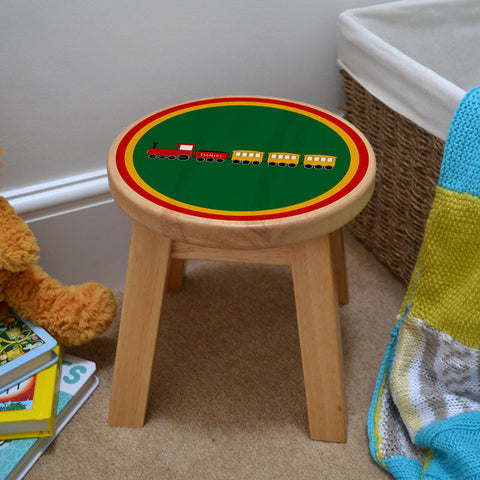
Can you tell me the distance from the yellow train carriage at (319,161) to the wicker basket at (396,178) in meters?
0.19

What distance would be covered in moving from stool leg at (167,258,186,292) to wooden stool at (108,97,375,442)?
24 centimetres

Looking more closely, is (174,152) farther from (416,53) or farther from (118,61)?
(416,53)

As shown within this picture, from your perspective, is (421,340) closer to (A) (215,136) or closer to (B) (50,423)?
(A) (215,136)

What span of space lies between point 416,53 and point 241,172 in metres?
0.49

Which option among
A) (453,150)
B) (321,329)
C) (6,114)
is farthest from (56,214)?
(453,150)

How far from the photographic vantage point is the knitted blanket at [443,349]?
70 centimetres

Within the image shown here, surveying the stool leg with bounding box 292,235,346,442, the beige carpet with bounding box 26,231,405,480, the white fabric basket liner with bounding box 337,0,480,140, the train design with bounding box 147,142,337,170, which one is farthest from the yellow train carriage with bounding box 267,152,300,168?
the beige carpet with bounding box 26,231,405,480

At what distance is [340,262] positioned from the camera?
0.92 meters

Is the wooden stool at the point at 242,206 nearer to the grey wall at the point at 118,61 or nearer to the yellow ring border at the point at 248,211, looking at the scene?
the yellow ring border at the point at 248,211

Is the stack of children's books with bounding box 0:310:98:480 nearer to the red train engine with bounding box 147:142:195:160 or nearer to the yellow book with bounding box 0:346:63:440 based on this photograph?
the yellow book with bounding box 0:346:63:440

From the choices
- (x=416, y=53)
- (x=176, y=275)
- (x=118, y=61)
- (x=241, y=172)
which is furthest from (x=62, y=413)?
(x=416, y=53)

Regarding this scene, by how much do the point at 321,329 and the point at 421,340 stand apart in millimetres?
159

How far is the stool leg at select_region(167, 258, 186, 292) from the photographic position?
959mm

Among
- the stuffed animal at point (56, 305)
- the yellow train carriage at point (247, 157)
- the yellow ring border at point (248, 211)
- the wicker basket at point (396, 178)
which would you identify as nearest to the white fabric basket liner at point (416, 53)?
the wicker basket at point (396, 178)
